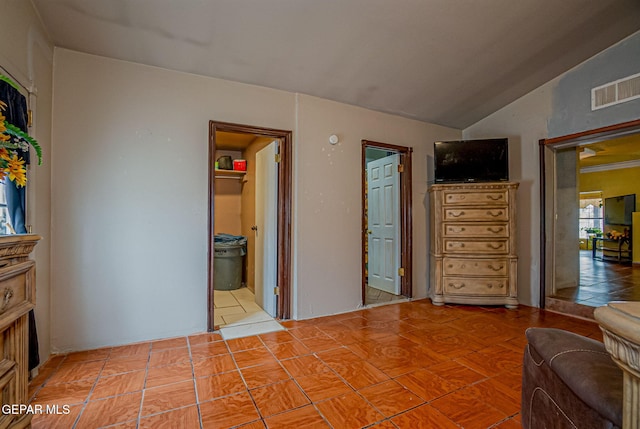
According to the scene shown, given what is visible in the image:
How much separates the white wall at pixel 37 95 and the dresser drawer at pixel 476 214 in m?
3.82

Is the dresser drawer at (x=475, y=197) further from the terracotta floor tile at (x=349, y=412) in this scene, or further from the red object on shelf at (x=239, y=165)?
the red object on shelf at (x=239, y=165)

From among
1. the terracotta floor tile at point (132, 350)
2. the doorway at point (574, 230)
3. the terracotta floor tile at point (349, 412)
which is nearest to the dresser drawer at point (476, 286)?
the doorway at point (574, 230)

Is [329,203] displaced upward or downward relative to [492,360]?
upward

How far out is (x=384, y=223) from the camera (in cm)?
430

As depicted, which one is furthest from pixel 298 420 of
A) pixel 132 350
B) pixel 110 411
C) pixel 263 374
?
pixel 132 350

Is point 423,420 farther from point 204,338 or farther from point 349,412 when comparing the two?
point 204,338

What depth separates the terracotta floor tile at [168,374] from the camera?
1920 mm

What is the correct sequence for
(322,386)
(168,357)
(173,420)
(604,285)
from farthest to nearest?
(604,285) < (168,357) < (322,386) < (173,420)

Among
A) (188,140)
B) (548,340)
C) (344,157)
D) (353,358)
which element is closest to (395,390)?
(353,358)

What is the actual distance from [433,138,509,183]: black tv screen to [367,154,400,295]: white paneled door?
1.78 feet

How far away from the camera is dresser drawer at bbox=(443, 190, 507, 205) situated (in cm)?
352

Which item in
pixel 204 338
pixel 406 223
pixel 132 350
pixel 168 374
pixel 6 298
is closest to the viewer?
pixel 6 298

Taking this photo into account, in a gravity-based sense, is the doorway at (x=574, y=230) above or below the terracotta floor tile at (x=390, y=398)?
above

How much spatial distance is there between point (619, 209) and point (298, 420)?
9.03m
